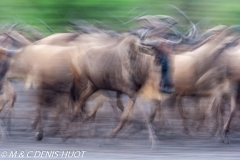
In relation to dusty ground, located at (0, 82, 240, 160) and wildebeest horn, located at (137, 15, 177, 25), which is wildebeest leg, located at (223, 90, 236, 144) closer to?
dusty ground, located at (0, 82, 240, 160)

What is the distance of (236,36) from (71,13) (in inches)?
110

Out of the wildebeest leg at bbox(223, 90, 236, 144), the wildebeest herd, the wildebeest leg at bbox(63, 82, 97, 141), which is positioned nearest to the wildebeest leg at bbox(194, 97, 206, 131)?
the wildebeest herd

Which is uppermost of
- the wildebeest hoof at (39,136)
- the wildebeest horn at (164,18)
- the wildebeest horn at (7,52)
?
→ the wildebeest horn at (164,18)

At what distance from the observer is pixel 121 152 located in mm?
10484

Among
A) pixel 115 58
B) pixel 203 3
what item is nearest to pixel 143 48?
pixel 115 58

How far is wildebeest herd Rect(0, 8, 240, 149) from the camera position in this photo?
11164mm

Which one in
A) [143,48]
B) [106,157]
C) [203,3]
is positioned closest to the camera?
[106,157]

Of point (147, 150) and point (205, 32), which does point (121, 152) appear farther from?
point (205, 32)

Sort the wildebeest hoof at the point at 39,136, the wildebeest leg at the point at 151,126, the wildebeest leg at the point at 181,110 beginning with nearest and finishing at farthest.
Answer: the wildebeest leg at the point at 151,126, the wildebeest hoof at the point at 39,136, the wildebeest leg at the point at 181,110

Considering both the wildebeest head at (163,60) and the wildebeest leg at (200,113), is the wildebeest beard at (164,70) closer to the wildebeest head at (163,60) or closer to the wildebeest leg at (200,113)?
the wildebeest head at (163,60)

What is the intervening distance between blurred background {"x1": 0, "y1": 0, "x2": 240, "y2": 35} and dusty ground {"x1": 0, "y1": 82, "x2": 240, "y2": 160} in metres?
1.40

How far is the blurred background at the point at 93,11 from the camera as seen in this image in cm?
1284

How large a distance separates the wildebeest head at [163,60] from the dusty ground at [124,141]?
875mm

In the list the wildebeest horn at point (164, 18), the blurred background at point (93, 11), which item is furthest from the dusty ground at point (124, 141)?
the wildebeest horn at point (164, 18)
